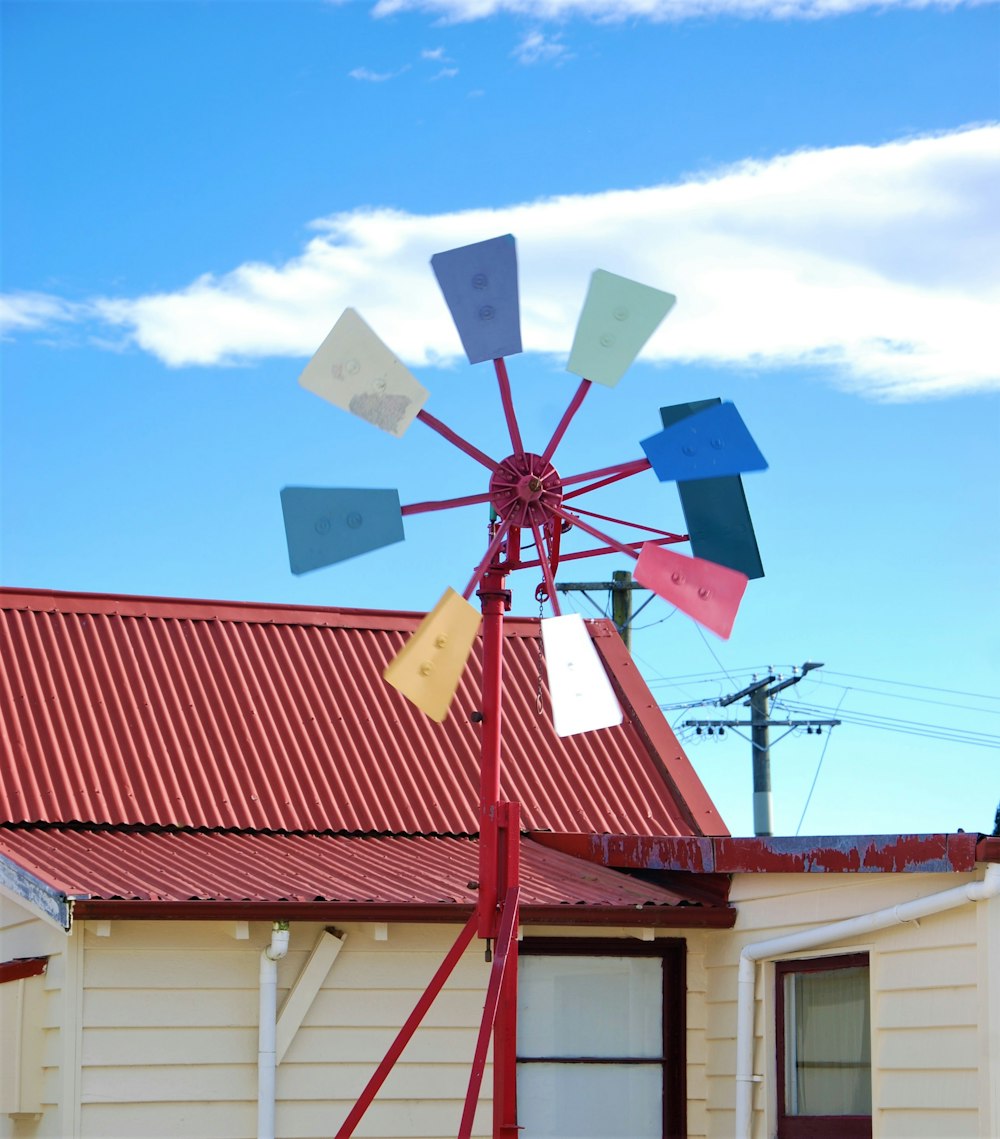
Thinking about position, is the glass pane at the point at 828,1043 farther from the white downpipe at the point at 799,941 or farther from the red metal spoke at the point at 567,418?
the red metal spoke at the point at 567,418

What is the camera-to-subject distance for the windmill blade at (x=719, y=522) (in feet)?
28.6

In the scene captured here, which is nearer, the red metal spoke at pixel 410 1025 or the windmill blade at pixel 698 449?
the red metal spoke at pixel 410 1025

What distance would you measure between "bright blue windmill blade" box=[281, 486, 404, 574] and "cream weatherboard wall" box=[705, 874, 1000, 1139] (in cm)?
291

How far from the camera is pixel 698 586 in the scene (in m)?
8.26

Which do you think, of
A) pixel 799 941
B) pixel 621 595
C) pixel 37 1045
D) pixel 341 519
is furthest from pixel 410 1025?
pixel 621 595

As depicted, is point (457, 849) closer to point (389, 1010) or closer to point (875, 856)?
point (389, 1010)

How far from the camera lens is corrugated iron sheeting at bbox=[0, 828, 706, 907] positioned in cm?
919

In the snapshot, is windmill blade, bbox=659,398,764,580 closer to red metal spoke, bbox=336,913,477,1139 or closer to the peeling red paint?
the peeling red paint

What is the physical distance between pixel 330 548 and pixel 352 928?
2557 mm

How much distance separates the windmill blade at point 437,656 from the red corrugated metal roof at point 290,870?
191 centimetres

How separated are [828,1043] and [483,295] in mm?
4226

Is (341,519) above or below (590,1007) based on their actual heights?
above

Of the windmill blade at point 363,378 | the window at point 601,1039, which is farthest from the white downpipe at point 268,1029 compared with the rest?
the windmill blade at point 363,378

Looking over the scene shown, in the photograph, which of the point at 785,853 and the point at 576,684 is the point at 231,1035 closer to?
the point at 576,684
